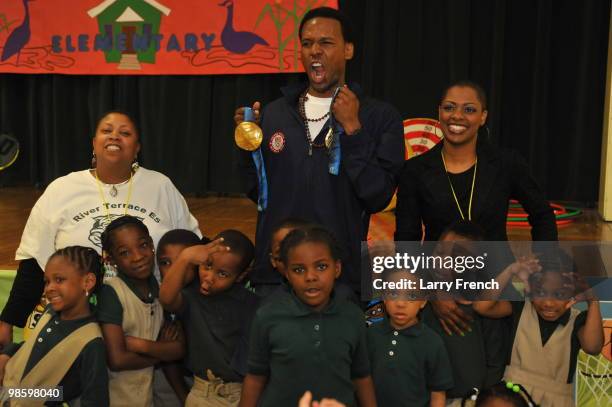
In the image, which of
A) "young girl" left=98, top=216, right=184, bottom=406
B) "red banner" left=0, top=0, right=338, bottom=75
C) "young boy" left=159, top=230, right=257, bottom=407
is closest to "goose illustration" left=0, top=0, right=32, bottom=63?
"red banner" left=0, top=0, right=338, bottom=75

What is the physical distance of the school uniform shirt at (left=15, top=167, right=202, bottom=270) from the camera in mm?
2518

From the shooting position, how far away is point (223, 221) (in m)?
5.45

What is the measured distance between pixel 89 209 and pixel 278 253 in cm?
85

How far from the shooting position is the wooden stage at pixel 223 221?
4629 millimetres

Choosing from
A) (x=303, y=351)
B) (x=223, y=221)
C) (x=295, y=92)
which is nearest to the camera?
(x=303, y=351)

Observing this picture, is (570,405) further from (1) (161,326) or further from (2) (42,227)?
(2) (42,227)

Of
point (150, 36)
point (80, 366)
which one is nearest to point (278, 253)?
point (80, 366)

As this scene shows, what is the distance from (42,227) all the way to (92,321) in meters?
0.48

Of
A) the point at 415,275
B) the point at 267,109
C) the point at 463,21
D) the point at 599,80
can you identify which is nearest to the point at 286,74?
the point at 463,21

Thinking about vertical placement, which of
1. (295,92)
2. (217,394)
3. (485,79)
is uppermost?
(485,79)

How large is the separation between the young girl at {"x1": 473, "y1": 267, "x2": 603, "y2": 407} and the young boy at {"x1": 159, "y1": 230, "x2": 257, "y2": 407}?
0.79 metres

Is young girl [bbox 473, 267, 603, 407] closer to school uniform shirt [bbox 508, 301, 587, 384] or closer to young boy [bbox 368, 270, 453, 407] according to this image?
school uniform shirt [bbox 508, 301, 587, 384]

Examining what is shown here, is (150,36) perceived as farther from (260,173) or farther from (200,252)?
(200,252)

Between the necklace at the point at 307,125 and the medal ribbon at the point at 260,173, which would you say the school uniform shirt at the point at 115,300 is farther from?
the necklace at the point at 307,125
